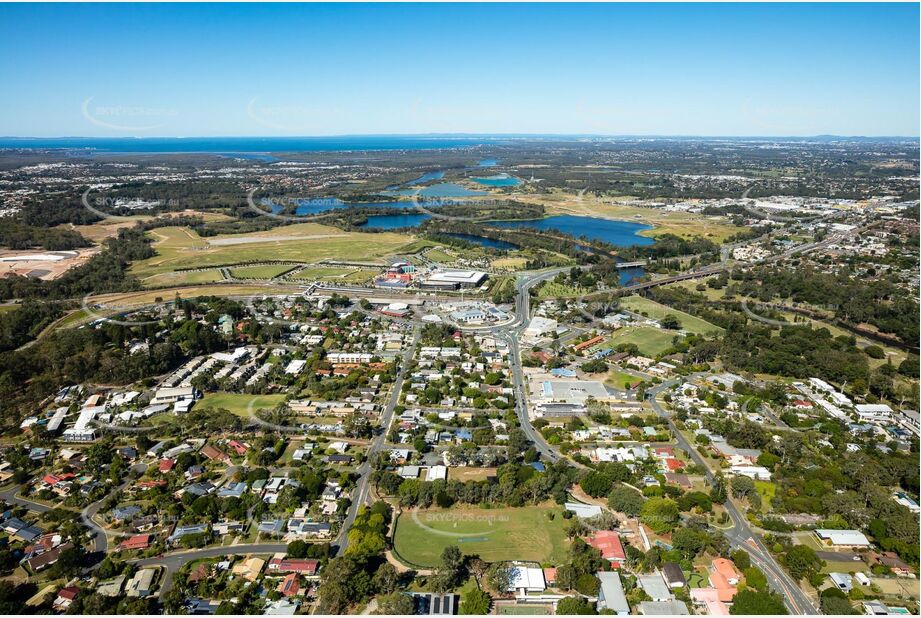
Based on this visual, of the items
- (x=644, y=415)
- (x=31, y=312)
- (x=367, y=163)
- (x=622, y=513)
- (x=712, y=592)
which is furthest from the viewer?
(x=367, y=163)

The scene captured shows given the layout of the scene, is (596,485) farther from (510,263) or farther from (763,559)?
(510,263)

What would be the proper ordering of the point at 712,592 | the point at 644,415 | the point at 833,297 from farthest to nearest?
the point at 833,297 < the point at 644,415 < the point at 712,592

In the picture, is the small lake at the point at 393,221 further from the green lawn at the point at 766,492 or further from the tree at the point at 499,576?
the tree at the point at 499,576

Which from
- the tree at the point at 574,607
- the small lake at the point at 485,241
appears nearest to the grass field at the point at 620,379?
the tree at the point at 574,607

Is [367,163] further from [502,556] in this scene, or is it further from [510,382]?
[502,556]

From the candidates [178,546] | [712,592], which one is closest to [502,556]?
[712,592]

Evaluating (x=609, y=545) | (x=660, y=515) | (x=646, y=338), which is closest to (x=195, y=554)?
(x=609, y=545)
